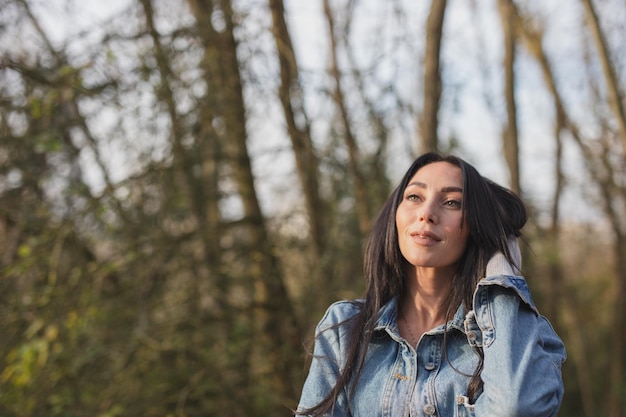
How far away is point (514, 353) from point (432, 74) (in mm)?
2897

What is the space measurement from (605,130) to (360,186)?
4133 mm

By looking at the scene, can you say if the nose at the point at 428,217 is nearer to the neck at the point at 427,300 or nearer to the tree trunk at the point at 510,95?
the neck at the point at 427,300

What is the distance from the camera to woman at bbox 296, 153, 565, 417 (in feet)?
6.43

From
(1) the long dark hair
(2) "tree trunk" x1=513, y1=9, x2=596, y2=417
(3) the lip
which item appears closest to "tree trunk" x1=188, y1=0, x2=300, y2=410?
(1) the long dark hair

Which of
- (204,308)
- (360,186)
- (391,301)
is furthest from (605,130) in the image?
(391,301)

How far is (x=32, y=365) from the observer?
4.03 m

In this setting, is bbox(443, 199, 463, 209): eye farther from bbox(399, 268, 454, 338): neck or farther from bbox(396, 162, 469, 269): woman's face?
bbox(399, 268, 454, 338): neck

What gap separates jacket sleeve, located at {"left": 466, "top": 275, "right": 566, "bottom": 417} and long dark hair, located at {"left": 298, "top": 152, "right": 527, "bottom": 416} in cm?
10

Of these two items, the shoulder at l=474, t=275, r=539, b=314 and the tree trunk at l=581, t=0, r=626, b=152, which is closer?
the shoulder at l=474, t=275, r=539, b=314

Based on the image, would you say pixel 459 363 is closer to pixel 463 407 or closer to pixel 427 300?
pixel 463 407

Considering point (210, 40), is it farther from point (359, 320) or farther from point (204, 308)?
point (359, 320)

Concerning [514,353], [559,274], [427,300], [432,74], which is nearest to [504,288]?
[514,353]

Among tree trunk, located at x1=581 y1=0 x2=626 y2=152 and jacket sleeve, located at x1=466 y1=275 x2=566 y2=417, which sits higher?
tree trunk, located at x1=581 y1=0 x2=626 y2=152

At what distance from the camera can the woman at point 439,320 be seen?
196cm
